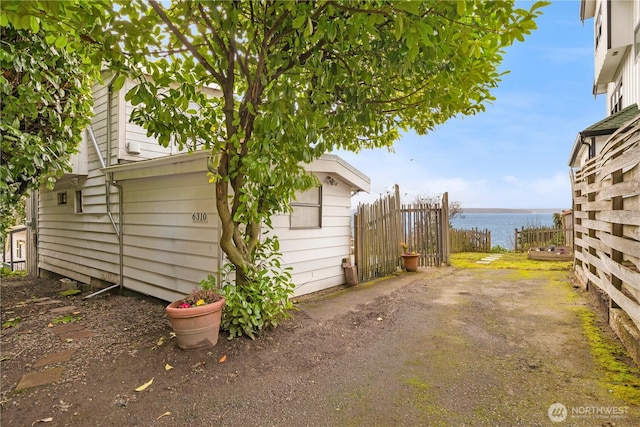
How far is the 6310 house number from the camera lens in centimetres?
457

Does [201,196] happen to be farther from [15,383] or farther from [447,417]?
[447,417]

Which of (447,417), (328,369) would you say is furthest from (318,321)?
(447,417)

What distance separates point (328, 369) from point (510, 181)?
32.1 meters

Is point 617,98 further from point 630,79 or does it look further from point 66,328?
point 66,328

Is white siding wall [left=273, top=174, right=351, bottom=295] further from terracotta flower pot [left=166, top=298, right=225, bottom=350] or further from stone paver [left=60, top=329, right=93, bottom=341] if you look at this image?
stone paver [left=60, top=329, right=93, bottom=341]

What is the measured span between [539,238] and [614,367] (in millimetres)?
10762

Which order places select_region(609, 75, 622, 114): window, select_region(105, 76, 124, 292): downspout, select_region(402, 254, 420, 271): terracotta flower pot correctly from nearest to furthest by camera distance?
select_region(105, 76, 124, 292): downspout → select_region(402, 254, 420, 271): terracotta flower pot → select_region(609, 75, 622, 114): window

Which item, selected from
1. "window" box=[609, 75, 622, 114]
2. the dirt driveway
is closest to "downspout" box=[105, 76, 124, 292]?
the dirt driveway

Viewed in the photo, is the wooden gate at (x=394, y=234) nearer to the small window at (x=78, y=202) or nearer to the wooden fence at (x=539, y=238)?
the wooden fence at (x=539, y=238)

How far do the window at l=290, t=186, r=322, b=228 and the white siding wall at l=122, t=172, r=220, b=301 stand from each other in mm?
1396

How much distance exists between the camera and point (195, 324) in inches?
125

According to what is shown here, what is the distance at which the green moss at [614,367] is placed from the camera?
2.34 m

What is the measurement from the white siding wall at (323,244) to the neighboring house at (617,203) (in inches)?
151

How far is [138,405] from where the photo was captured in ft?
7.87
